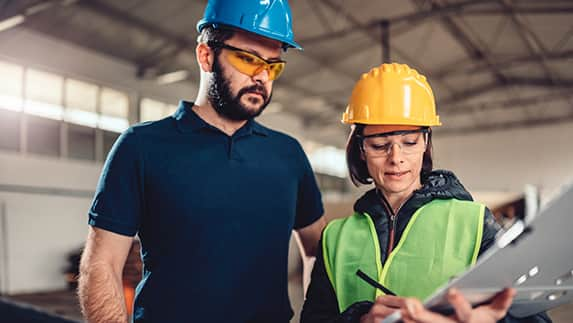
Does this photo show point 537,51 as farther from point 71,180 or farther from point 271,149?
point 271,149

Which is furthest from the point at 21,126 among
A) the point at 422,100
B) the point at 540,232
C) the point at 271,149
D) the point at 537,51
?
the point at 537,51

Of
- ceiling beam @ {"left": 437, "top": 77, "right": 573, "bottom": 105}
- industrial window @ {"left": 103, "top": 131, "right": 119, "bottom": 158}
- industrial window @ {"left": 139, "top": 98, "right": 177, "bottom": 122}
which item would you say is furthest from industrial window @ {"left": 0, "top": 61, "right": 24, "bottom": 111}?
ceiling beam @ {"left": 437, "top": 77, "right": 573, "bottom": 105}

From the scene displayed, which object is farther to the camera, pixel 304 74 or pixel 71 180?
pixel 304 74

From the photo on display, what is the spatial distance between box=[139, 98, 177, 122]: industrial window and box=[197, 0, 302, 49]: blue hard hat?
1063cm

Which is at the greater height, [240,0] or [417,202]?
[240,0]

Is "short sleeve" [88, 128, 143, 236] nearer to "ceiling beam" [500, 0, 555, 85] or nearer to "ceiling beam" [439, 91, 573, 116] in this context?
"ceiling beam" [500, 0, 555, 85]

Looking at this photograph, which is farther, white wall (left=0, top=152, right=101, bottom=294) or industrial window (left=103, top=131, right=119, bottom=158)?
industrial window (left=103, top=131, right=119, bottom=158)

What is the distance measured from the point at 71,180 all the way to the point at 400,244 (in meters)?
10.6

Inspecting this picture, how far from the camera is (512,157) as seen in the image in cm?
1903

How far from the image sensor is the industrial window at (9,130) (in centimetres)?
942

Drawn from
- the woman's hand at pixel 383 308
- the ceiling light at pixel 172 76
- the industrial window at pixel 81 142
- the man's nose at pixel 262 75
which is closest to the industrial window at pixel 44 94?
the industrial window at pixel 81 142

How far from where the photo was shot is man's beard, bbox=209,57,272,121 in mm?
1787

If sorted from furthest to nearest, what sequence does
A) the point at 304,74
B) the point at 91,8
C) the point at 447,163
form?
the point at 447,163
the point at 304,74
the point at 91,8

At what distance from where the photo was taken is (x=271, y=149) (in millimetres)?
1975
